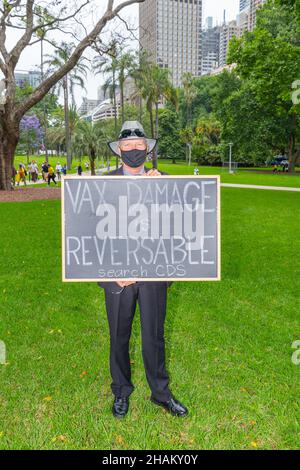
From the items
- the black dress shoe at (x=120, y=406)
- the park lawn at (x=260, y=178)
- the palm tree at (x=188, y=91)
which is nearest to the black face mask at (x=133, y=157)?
the black dress shoe at (x=120, y=406)

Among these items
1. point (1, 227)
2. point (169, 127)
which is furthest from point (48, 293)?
point (169, 127)

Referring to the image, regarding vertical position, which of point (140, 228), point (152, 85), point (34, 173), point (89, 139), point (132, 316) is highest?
point (152, 85)

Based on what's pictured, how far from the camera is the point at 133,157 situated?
370 centimetres

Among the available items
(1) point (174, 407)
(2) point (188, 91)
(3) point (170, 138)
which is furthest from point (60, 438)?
(2) point (188, 91)

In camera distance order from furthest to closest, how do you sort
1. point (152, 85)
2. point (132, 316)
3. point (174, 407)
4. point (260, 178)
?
point (152, 85) → point (260, 178) → point (174, 407) → point (132, 316)

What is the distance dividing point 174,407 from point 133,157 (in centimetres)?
228

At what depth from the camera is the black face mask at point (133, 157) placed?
3.70m

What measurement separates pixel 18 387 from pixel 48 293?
3001 millimetres

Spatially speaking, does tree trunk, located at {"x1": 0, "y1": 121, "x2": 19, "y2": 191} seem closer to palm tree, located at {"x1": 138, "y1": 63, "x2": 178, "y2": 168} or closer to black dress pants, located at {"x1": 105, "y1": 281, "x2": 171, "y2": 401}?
black dress pants, located at {"x1": 105, "y1": 281, "x2": 171, "y2": 401}

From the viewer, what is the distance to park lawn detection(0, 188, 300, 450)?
12.1ft

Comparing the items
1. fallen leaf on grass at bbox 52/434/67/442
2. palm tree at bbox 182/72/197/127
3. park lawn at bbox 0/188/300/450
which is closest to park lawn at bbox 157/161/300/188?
park lawn at bbox 0/188/300/450

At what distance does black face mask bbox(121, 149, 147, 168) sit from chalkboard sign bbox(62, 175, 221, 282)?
240 mm

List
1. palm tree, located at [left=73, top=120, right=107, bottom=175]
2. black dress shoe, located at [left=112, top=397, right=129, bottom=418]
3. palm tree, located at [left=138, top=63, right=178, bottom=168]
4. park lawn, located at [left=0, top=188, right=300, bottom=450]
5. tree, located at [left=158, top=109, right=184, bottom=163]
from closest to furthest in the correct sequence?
1. park lawn, located at [left=0, top=188, right=300, bottom=450]
2. black dress shoe, located at [left=112, top=397, right=129, bottom=418]
3. palm tree, located at [left=73, top=120, right=107, bottom=175]
4. palm tree, located at [left=138, top=63, right=178, bottom=168]
5. tree, located at [left=158, top=109, right=184, bottom=163]

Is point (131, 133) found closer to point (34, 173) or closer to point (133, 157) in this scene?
point (133, 157)
